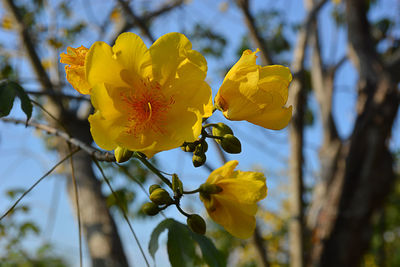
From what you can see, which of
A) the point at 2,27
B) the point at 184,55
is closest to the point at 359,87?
the point at 184,55

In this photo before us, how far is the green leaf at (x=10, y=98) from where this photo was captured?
0.88 m

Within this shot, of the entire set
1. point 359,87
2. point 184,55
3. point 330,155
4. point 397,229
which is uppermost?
point 359,87

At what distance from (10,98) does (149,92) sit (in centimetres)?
39

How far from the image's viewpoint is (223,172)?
769 millimetres

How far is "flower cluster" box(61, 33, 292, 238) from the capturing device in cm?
70

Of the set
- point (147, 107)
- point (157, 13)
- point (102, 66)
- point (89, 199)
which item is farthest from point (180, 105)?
point (157, 13)

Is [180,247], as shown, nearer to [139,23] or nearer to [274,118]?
[274,118]

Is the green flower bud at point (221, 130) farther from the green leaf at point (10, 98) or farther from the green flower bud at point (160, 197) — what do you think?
the green leaf at point (10, 98)

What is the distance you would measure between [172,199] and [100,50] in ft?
1.08

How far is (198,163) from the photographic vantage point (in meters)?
0.72

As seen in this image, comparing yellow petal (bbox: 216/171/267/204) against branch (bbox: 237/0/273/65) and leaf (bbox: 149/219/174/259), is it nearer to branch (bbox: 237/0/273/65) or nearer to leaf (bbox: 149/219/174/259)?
leaf (bbox: 149/219/174/259)

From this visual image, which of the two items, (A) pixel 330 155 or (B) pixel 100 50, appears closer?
(B) pixel 100 50

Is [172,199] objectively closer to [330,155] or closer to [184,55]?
[184,55]

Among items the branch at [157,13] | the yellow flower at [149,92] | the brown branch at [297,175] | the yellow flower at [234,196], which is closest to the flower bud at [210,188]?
the yellow flower at [234,196]
